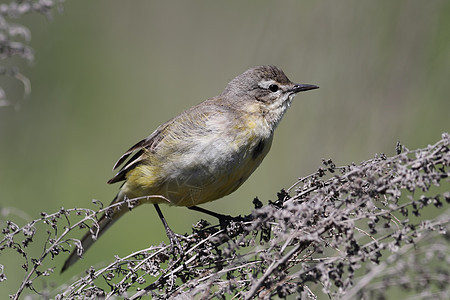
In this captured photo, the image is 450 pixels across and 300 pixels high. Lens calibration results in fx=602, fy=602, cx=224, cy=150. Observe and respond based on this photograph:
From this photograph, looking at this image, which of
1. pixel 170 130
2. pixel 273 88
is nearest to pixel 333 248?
pixel 170 130

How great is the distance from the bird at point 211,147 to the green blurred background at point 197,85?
410 mm

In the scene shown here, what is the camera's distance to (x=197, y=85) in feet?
26.7

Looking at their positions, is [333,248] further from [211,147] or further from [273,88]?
[273,88]

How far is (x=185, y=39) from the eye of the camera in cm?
805

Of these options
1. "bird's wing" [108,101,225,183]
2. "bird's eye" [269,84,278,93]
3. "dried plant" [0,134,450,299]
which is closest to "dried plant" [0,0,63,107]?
"dried plant" [0,134,450,299]

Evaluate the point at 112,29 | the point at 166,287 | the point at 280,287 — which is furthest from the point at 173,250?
the point at 112,29

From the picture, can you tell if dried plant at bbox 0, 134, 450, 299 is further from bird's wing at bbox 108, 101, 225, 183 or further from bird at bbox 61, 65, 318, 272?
bird's wing at bbox 108, 101, 225, 183

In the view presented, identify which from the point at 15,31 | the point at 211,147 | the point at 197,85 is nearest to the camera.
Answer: the point at 15,31

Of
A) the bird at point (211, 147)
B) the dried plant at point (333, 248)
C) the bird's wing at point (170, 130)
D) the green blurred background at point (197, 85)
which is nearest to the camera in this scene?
the dried plant at point (333, 248)

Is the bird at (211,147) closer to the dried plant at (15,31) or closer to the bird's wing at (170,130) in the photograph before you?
the bird's wing at (170,130)

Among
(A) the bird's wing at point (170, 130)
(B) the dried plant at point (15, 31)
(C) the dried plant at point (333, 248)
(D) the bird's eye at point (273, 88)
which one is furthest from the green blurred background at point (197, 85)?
(B) the dried plant at point (15, 31)

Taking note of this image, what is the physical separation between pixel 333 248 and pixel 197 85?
6040 millimetres

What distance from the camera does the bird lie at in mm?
3844

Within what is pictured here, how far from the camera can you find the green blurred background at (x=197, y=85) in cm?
437
